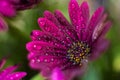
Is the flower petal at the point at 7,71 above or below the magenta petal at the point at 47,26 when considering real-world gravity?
below

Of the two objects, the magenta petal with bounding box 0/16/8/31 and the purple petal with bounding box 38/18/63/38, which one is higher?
the magenta petal with bounding box 0/16/8/31

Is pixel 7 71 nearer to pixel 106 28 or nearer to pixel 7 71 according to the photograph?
pixel 7 71

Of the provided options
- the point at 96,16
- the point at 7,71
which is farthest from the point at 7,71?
the point at 96,16

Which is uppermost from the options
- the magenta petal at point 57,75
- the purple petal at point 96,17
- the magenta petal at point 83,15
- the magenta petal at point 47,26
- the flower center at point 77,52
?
the magenta petal at point 47,26

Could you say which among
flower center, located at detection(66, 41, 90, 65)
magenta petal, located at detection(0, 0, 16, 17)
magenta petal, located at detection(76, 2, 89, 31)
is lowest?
flower center, located at detection(66, 41, 90, 65)
